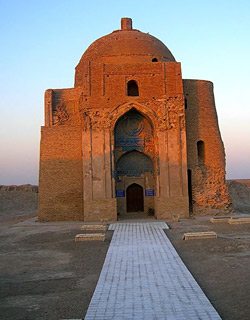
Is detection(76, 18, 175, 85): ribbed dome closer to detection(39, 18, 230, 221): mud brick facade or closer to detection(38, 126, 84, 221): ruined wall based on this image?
detection(39, 18, 230, 221): mud brick facade

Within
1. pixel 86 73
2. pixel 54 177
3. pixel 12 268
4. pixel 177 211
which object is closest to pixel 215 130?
pixel 177 211

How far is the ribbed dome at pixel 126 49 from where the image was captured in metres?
20.3

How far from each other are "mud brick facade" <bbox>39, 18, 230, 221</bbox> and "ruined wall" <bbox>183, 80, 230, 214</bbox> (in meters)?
0.05

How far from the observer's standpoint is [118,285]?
6496 mm

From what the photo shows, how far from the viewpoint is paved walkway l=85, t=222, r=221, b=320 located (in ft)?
16.6

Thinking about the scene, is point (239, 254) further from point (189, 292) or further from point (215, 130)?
point (215, 130)

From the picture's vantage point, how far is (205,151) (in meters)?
19.1

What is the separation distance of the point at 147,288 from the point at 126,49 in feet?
55.0

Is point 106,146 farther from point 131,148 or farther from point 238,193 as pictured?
point 238,193

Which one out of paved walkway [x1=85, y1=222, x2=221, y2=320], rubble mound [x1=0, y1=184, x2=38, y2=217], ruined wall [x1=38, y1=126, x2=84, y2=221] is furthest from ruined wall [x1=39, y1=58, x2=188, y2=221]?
rubble mound [x1=0, y1=184, x2=38, y2=217]

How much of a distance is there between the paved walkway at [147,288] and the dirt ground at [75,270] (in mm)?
230

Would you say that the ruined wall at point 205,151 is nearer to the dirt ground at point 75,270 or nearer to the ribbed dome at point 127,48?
A: the ribbed dome at point 127,48

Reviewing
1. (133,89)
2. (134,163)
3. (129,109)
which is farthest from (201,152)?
(133,89)

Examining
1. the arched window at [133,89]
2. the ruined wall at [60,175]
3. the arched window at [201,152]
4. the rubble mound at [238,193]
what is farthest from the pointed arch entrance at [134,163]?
the rubble mound at [238,193]
